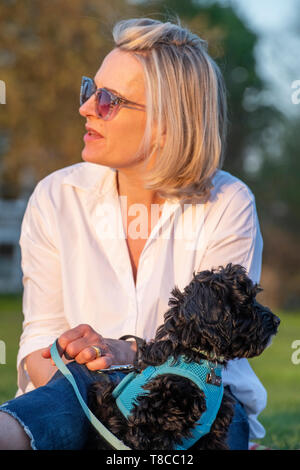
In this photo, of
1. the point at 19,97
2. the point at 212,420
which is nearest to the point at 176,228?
the point at 212,420

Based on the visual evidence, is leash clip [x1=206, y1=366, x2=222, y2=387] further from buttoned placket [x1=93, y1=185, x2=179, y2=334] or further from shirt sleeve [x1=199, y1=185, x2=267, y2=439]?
buttoned placket [x1=93, y1=185, x2=179, y2=334]

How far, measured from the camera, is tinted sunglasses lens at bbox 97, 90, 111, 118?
3902 mm

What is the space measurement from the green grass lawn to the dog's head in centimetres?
204

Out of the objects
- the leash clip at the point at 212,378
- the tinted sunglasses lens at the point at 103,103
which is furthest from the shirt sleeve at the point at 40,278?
the leash clip at the point at 212,378

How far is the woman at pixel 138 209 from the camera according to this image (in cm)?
383

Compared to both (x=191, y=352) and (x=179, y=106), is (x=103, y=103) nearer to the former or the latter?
(x=179, y=106)

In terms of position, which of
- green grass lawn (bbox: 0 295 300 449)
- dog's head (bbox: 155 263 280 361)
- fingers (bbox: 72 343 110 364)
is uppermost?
dog's head (bbox: 155 263 280 361)

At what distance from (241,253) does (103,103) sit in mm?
1203

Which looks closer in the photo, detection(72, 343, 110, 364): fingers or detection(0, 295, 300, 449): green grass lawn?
detection(72, 343, 110, 364): fingers

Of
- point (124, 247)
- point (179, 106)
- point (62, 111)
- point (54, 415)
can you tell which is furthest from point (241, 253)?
point (62, 111)

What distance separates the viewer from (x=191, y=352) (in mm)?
2891

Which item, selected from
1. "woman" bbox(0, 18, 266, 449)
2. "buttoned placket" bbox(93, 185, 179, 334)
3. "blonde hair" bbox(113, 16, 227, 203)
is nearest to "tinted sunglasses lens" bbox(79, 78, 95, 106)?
"woman" bbox(0, 18, 266, 449)

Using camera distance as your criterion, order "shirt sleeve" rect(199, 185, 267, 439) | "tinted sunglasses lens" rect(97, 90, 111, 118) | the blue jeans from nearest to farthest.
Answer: the blue jeans → "shirt sleeve" rect(199, 185, 267, 439) → "tinted sunglasses lens" rect(97, 90, 111, 118)

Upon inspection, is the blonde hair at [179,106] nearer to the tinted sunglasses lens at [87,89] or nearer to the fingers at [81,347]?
the tinted sunglasses lens at [87,89]
